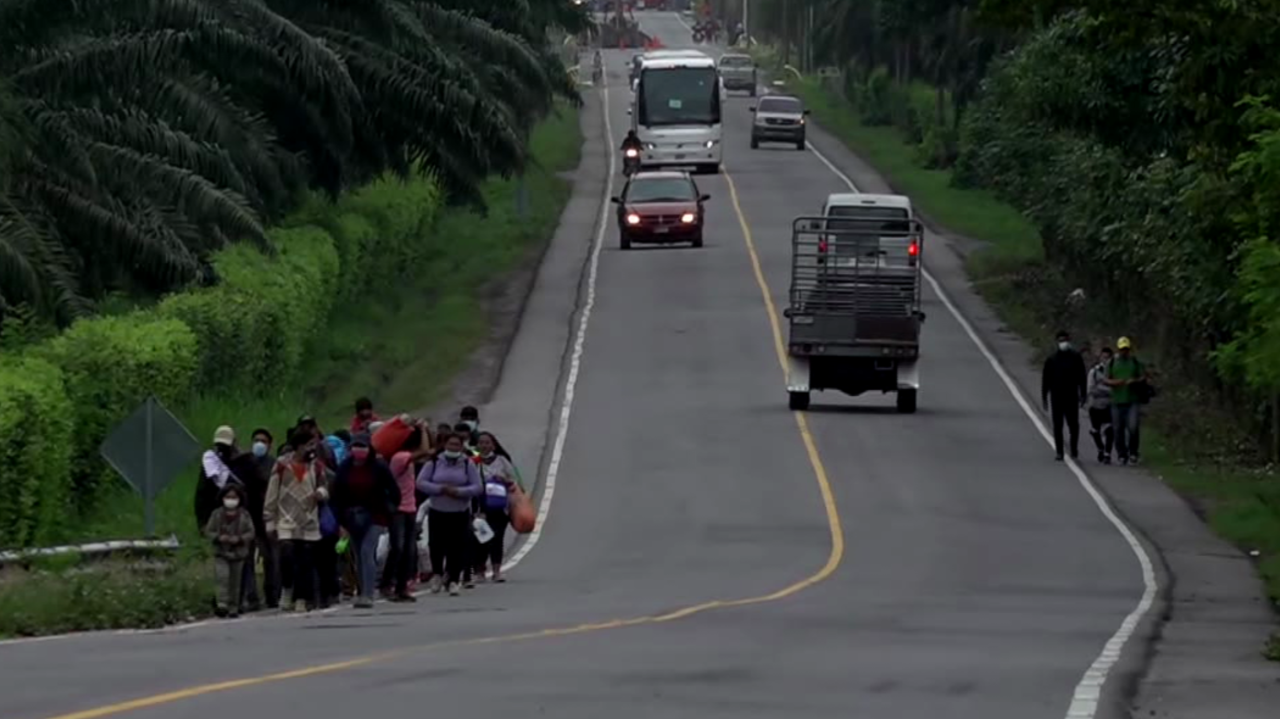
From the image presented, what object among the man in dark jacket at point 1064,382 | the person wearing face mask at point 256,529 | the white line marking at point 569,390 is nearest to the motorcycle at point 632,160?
the white line marking at point 569,390

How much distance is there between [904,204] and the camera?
48594 millimetres

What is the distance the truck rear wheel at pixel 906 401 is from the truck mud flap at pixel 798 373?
55.7 inches

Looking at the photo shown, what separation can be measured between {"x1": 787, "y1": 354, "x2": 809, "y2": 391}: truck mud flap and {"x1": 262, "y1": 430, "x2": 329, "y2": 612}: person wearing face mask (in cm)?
1752

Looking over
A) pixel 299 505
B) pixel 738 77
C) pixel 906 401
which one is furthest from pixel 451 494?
pixel 738 77

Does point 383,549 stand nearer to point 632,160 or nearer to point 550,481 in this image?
point 550,481

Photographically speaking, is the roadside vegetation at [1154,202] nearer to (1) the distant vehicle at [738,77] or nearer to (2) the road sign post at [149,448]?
(2) the road sign post at [149,448]

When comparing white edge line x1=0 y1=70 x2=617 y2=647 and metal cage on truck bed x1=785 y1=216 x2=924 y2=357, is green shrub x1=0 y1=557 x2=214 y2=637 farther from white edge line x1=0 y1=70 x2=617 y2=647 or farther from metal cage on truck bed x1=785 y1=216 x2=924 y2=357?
metal cage on truck bed x1=785 y1=216 x2=924 y2=357

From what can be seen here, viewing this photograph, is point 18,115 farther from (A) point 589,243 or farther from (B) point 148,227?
(A) point 589,243

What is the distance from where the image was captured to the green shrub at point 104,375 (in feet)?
87.5

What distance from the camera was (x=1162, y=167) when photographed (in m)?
37.5

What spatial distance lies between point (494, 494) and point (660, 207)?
38.7 meters

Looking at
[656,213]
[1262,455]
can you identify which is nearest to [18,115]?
[1262,455]

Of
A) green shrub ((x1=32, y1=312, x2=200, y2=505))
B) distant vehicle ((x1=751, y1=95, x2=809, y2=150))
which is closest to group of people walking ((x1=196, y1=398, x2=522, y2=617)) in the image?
green shrub ((x1=32, y1=312, x2=200, y2=505))

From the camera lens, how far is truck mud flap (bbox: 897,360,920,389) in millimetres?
38812
